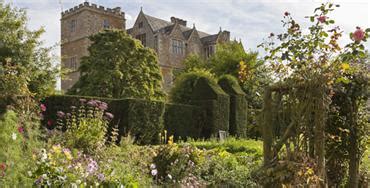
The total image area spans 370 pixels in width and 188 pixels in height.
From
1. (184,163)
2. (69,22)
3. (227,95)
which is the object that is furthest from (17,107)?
(69,22)

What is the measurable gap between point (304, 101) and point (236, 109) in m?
12.9

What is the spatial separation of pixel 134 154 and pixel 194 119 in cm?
1007

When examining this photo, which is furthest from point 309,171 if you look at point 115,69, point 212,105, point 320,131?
point 115,69

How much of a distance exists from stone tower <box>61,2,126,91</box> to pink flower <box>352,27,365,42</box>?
34.0 metres

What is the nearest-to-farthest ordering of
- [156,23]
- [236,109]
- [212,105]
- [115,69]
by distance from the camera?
[212,105]
[236,109]
[115,69]
[156,23]

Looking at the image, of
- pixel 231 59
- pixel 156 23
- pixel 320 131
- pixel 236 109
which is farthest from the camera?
pixel 156 23

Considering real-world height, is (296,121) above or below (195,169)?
above

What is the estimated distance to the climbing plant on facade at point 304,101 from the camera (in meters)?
4.77

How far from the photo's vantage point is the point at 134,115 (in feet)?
45.8

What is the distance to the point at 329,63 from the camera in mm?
4973

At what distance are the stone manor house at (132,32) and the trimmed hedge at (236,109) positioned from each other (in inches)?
776

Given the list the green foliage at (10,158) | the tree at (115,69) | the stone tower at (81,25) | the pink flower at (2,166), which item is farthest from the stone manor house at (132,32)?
the pink flower at (2,166)

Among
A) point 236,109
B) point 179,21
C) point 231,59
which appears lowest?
point 236,109

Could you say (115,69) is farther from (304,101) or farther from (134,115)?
(304,101)
